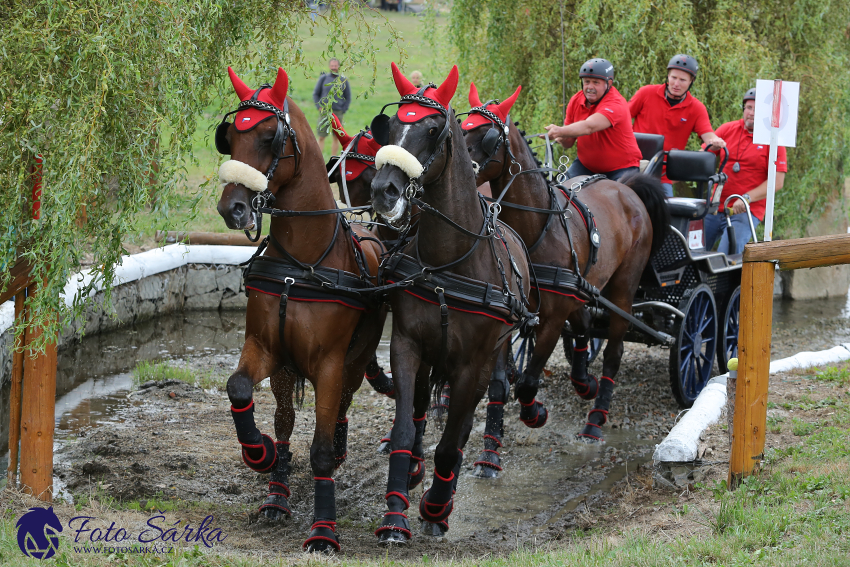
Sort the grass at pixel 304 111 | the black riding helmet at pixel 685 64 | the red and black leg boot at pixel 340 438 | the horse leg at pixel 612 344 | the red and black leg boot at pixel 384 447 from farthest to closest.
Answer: the black riding helmet at pixel 685 64 < the horse leg at pixel 612 344 < the red and black leg boot at pixel 384 447 < the red and black leg boot at pixel 340 438 < the grass at pixel 304 111

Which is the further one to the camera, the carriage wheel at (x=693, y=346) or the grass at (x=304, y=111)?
the carriage wheel at (x=693, y=346)

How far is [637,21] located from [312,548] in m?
7.59

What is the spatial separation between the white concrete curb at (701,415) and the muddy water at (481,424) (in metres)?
0.63

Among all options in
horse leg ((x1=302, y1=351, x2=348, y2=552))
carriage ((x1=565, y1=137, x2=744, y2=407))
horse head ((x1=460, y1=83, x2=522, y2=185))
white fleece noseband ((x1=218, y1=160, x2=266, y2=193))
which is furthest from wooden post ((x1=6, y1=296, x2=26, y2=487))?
carriage ((x1=565, y1=137, x2=744, y2=407))

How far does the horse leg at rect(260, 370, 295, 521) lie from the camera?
4.78 m

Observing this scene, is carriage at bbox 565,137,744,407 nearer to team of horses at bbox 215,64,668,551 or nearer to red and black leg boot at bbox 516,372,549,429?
red and black leg boot at bbox 516,372,549,429

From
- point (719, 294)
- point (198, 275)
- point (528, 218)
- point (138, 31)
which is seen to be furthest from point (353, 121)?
point (138, 31)

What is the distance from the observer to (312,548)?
4207mm

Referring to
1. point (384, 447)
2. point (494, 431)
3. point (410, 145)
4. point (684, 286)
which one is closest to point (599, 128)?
point (684, 286)

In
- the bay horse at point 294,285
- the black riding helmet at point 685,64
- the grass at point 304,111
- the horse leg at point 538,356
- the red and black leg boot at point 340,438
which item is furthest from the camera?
the black riding helmet at point 685,64

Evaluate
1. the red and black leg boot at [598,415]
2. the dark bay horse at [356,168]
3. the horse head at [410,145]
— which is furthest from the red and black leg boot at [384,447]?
the horse head at [410,145]

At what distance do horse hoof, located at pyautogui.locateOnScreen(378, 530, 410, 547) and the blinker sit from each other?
7.54ft

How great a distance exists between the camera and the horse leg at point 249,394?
4.18m

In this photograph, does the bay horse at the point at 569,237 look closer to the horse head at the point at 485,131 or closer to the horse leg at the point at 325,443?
the horse head at the point at 485,131
